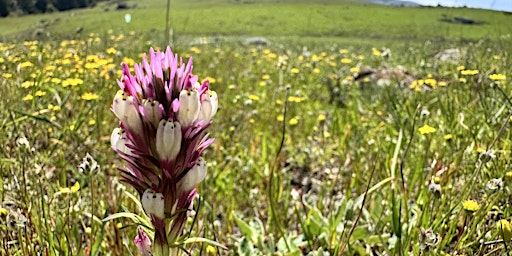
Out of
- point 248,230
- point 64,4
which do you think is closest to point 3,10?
point 64,4

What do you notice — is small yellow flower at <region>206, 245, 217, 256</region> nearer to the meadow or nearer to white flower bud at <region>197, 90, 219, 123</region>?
the meadow

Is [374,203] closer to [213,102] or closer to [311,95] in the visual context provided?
[213,102]

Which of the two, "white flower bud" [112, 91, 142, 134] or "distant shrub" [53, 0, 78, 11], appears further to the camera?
"distant shrub" [53, 0, 78, 11]

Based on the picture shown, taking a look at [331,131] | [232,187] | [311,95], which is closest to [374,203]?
[232,187]

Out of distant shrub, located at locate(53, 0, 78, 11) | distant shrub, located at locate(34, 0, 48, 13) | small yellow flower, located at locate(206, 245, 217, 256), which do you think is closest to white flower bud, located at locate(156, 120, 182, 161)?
small yellow flower, located at locate(206, 245, 217, 256)

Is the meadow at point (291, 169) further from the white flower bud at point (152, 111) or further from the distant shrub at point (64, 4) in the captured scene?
the distant shrub at point (64, 4)

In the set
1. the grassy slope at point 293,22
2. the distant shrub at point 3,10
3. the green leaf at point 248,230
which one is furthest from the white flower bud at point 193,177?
the distant shrub at point 3,10

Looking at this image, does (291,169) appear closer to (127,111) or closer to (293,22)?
(127,111)
